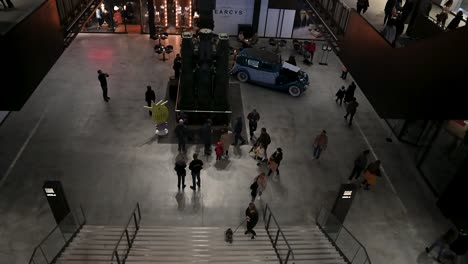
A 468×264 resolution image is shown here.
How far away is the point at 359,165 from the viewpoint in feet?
39.3

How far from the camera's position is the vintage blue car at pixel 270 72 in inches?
678

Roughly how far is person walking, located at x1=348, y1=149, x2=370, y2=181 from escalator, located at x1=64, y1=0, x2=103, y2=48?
10.7 m

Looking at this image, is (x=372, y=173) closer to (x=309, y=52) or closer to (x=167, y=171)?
(x=167, y=171)

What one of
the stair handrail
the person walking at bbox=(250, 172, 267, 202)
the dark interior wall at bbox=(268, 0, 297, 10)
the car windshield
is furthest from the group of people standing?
the stair handrail

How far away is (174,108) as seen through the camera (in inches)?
618

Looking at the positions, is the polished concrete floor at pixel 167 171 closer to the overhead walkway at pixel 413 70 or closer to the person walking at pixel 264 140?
the person walking at pixel 264 140

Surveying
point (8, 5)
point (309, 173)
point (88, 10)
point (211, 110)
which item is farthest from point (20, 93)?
point (309, 173)

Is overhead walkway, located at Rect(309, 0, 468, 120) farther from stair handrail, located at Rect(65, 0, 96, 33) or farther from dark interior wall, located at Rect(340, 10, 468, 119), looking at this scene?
stair handrail, located at Rect(65, 0, 96, 33)

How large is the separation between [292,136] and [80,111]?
9.01 metres

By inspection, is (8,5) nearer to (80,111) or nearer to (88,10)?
(88,10)

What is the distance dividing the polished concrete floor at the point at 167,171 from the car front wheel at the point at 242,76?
0.88m

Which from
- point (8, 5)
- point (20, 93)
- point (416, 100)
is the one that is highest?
point (8, 5)

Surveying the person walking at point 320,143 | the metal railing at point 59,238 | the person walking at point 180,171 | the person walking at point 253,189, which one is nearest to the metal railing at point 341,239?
the person walking at point 253,189

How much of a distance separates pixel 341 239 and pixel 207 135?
551cm
